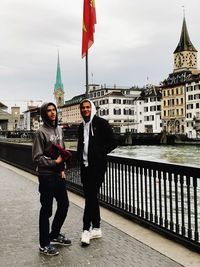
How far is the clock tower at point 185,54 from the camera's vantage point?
452 ft

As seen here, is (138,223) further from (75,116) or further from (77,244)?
(75,116)

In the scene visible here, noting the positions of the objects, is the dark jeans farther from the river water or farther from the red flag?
the river water

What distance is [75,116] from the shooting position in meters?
155

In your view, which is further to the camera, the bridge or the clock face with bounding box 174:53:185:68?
the clock face with bounding box 174:53:185:68

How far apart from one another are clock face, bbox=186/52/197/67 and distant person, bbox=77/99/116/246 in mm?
136491

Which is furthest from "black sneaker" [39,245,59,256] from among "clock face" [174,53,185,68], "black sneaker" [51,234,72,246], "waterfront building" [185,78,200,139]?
"clock face" [174,53,185,68]

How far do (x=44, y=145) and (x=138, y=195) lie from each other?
224 centimetres

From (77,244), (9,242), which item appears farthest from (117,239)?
(9,242)

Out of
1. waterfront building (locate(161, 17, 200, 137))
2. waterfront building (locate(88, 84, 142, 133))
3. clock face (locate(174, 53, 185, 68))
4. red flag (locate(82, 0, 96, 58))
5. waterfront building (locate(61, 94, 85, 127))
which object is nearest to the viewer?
red flag (locate(82, 0, 96, 58))

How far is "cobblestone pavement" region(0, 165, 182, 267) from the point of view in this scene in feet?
15.0

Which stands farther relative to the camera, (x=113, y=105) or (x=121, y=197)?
(x=113, y=105)

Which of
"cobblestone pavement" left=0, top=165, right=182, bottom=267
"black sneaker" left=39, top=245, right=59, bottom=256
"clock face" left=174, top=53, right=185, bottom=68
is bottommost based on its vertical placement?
"cobblestone pavement" left=0, top=165, right=182, bottom=267

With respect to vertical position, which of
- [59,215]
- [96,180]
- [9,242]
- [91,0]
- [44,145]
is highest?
[91,0]

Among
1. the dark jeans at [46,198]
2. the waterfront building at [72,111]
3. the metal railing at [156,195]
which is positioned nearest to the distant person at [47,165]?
the dark jeans at [46,198]
